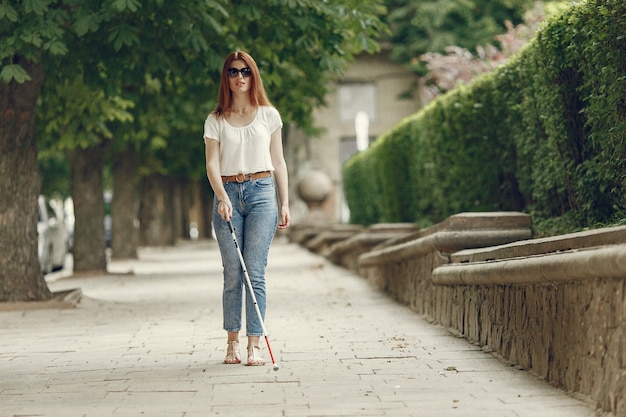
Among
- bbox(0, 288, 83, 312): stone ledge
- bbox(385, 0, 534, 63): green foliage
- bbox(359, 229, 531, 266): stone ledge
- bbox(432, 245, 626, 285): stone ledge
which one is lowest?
bbox(0, 288, 83, 312): stone ledge

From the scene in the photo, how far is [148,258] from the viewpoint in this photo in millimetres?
28047

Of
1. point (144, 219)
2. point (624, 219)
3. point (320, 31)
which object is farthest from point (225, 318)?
point (144, 219)

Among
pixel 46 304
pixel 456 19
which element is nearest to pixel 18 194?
pixel 46 304

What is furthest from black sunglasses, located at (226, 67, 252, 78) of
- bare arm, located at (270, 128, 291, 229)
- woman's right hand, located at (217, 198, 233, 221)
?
woman's right hand, located at (217, 198, 233, 221)

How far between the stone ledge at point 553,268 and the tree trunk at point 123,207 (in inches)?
720

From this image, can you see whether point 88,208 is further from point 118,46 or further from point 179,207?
point 179,207

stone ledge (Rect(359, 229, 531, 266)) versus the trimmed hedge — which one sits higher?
the trimmed hedge

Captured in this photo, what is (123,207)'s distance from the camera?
25797 mm

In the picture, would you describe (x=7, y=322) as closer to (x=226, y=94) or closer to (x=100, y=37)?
(x=100, y=37)

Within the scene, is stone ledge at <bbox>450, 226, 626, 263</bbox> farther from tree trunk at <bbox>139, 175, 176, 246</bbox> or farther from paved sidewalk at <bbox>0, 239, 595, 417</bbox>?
tree trunk at <bbox>139, 175, 176, 246</bbox>

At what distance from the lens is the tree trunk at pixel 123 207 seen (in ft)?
84.8

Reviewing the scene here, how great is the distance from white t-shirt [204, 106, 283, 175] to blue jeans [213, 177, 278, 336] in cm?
10

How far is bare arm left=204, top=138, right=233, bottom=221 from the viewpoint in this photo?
24.4 feet

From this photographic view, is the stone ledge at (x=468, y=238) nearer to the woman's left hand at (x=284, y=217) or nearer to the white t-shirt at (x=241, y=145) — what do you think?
the woman's left hand at (x=284, y=217)
